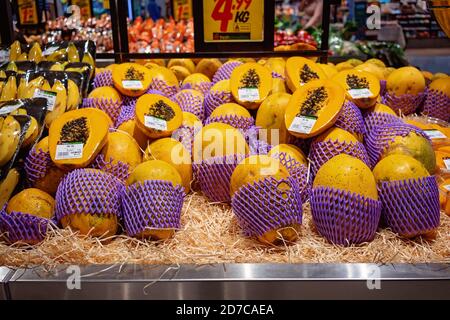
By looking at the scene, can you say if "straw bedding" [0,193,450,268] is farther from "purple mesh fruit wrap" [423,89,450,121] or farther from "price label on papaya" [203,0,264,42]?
"price label on papaya" [203,0,264,42]

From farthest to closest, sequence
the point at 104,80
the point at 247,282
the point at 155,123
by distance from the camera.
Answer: the point at 104,80 < the point at 155,123 < the point at 247,282

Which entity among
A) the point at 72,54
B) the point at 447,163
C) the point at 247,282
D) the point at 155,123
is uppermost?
the point at 72,54

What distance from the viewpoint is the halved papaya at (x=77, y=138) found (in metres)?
1.59

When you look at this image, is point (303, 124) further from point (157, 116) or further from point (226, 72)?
point (226, 72)

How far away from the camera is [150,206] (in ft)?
4.69

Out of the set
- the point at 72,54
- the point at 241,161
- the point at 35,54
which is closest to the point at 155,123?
the point at 241,161

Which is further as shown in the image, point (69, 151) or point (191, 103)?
point (191, 103)

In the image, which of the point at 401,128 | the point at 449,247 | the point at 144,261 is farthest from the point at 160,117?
the point at 449,247

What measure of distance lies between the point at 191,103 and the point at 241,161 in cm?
60

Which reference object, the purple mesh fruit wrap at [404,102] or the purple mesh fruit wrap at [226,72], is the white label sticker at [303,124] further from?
the purple mesh fruit wrap at [404,102]

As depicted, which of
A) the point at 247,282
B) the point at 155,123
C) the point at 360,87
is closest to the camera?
the point at 247,282

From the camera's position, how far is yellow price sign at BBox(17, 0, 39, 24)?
4270 mm

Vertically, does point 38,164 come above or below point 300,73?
below

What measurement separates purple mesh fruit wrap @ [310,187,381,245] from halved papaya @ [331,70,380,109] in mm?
626
